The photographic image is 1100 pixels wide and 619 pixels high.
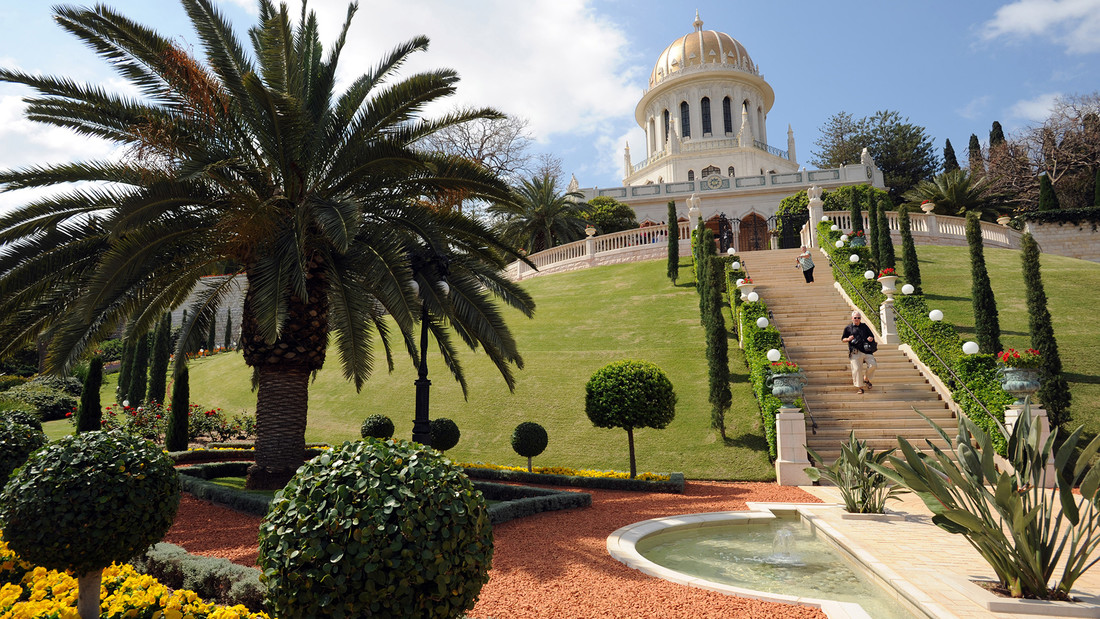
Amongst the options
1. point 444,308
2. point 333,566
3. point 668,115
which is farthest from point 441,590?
point 668,115

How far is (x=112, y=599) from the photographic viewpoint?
519cm

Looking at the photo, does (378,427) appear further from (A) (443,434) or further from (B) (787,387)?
(B) (787,387)

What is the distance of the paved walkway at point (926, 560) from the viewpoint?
531 cm

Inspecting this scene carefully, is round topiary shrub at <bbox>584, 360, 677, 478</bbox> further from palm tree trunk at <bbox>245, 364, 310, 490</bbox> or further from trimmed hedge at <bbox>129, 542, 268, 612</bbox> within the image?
trimmed hedge at <bbox>129, 542, 268, 612</bbox>

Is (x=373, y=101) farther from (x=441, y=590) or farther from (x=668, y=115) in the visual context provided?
(x=668, y=115)

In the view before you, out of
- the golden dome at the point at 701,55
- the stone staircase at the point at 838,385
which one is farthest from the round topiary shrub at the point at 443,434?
the golden dome at the point at 701,55

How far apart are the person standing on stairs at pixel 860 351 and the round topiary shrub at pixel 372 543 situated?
1313cm

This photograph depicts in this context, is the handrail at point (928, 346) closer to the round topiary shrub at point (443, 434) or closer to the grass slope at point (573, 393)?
the grass slope at point (573, 393)

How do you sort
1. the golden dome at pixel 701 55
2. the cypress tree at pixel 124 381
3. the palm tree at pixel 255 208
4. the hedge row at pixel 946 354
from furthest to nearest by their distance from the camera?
1. the golden dome at pixel 701 55
2. the cypress tree at pixel 124 381
3. the hedge row at pixel 946 354
4. the palm tree at pixel 255 208

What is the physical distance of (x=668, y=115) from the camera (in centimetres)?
6116

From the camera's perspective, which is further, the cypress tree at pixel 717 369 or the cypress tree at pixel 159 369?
the cypress tree at pixel 159 369

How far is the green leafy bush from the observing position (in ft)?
15.8

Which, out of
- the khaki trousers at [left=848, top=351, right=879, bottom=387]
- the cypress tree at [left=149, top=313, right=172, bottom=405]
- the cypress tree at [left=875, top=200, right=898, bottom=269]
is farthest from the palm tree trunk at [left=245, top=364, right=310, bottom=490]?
the cypress tree at [left=875, top=200, right=898, bottom=269]

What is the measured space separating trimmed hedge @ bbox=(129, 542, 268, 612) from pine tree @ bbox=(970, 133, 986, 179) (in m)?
49.3
